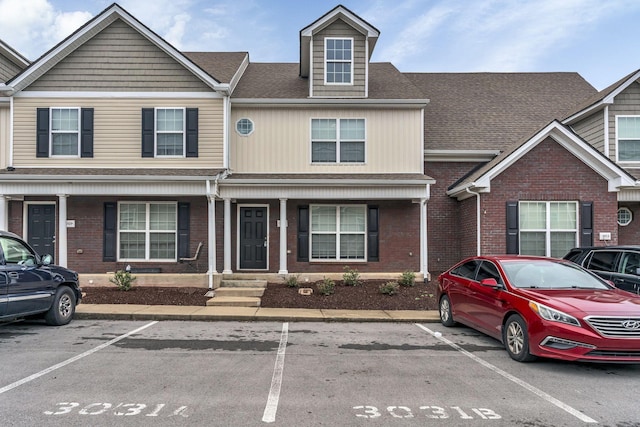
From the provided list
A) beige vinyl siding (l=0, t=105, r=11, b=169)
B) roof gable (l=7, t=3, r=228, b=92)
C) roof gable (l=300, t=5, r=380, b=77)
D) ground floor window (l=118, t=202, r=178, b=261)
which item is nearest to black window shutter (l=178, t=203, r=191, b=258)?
ground floor window (l=118, t=202, r=178, b=261)

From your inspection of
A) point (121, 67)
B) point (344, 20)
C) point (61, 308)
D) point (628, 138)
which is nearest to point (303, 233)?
point (344, 20)

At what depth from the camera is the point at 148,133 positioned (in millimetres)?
13984

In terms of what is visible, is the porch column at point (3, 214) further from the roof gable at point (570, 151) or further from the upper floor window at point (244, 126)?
the roof gable at point (570, 151)

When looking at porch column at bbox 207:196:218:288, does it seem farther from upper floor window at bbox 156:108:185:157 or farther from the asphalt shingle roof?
the asphalt shingle roof

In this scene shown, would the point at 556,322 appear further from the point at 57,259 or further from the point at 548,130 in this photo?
the point at 57,259

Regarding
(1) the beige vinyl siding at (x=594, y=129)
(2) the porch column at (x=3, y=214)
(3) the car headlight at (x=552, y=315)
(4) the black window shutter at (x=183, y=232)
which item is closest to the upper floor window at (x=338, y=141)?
(4) the black window shutter at (x=183, y=232)

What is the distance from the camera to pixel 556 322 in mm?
6105

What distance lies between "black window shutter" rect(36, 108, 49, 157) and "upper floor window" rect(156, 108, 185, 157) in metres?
3.34

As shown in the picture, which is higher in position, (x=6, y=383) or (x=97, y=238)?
(x=97, y=238)

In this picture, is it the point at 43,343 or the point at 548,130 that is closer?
the point at 43,343

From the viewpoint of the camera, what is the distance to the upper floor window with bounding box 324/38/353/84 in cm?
1475

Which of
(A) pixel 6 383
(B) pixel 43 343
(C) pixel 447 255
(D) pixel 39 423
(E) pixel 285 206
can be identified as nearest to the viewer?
(D) pixel 39 423

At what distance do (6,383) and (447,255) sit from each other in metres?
12.8

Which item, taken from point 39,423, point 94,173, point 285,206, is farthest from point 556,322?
→ point 94,173
